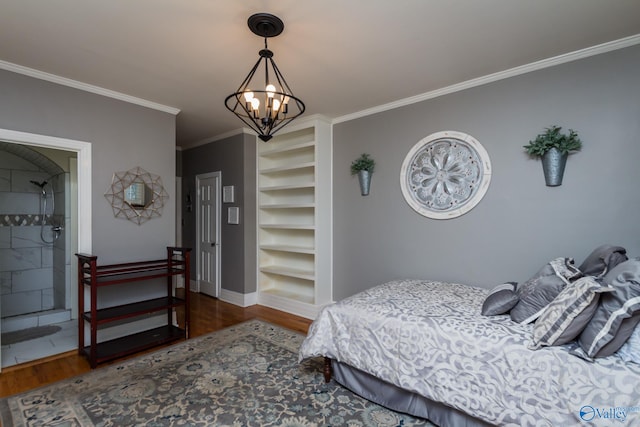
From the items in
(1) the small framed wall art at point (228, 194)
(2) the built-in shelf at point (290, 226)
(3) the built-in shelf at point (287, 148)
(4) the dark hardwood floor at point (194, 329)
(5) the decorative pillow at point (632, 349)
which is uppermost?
(3) the built-in shelf at point (287, 148)

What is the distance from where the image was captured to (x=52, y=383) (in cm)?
234

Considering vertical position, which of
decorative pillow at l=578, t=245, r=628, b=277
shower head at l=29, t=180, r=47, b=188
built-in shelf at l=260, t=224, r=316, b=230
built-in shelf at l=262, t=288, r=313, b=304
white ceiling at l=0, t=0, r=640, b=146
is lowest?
built-in shelf at l=262, t=288, r=313, b=304

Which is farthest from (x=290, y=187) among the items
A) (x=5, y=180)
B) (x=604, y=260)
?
(x=5, y=180)

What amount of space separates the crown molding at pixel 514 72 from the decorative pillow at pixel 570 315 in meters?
1.92

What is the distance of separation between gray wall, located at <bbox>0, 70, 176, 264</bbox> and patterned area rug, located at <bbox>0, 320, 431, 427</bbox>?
1227 millimetres

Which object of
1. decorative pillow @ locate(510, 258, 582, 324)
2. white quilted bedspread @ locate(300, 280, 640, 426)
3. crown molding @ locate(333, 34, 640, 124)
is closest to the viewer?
white quilted bedspread @ locate(300, 280, 640, 426)

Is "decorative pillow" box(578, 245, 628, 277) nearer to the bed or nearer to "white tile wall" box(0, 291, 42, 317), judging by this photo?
the bed

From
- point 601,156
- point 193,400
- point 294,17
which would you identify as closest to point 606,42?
point 601,156

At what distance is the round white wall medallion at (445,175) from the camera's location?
2906mm

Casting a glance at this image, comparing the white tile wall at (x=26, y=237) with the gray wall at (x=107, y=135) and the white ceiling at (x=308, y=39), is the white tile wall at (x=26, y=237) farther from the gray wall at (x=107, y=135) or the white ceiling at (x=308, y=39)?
the white ceiling at (x=308, y=39)

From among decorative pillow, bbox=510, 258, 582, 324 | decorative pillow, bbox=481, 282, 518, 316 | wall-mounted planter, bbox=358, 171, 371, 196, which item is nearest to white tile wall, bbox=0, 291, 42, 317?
wall-mounted planter, bbox=358, 171, 371, 196

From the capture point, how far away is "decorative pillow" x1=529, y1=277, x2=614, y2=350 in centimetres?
148

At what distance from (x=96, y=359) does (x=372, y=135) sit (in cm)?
351

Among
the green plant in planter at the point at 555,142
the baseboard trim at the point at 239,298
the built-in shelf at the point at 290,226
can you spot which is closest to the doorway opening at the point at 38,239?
the baseboard trim at the point at 239,298
